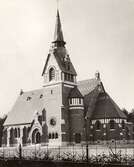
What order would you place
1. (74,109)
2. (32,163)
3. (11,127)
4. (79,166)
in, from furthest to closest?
(11,127) < (74,109) < (32,163) < (79,166)

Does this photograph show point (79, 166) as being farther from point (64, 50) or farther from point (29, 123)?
point (29, 123)

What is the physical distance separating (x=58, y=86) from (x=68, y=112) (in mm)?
4938

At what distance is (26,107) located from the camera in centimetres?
7494

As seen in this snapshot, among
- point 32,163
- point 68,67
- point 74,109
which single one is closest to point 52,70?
point 68,67

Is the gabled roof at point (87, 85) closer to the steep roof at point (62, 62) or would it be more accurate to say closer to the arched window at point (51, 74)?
the steep roof at point (62, 62)

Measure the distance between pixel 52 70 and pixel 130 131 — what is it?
63.2 ft

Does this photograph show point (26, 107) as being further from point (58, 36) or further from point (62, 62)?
point (58, 36)

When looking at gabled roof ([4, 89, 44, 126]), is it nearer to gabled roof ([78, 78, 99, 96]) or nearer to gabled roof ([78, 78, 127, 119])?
gabled roof ([78, 78, 99, 96])

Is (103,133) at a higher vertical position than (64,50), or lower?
lower

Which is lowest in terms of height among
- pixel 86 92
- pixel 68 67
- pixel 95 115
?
pixel 95 115

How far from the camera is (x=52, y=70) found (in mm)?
63125

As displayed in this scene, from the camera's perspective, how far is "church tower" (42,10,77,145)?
197 feet

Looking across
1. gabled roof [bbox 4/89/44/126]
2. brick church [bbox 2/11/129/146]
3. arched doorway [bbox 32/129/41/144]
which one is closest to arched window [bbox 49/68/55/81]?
brick church [bbox 2/11/129/146]

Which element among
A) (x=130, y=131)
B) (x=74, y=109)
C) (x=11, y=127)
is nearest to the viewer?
(x=74, y=109)
